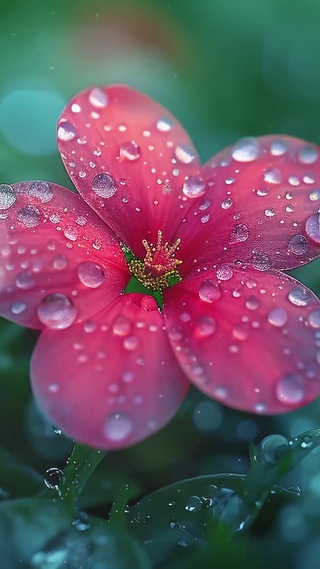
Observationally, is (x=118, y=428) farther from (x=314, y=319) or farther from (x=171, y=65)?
(x=171, y=65)

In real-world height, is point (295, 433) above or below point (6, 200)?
below

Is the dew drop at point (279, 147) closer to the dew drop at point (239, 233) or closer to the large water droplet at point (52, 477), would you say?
the dew drop at point (239, 233)

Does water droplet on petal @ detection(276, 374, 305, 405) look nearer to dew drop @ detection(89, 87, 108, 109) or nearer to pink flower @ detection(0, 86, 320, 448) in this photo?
pink flower @ detection(0, 86, 320, 448)

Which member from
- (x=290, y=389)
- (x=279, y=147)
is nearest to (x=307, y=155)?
(x=279, y=147)

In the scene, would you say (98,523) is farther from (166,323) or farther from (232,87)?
(232,87)

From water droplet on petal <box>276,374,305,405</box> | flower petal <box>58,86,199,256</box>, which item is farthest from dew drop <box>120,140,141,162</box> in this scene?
water droplet on petal <box>276,374,305,405</box>

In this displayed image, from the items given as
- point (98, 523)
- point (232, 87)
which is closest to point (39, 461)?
point (98, 523)

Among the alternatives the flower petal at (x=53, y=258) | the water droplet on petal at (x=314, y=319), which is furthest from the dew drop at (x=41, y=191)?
the water droplet on petal at (x=314, y=319)

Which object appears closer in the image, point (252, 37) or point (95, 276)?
point (95, 276)
